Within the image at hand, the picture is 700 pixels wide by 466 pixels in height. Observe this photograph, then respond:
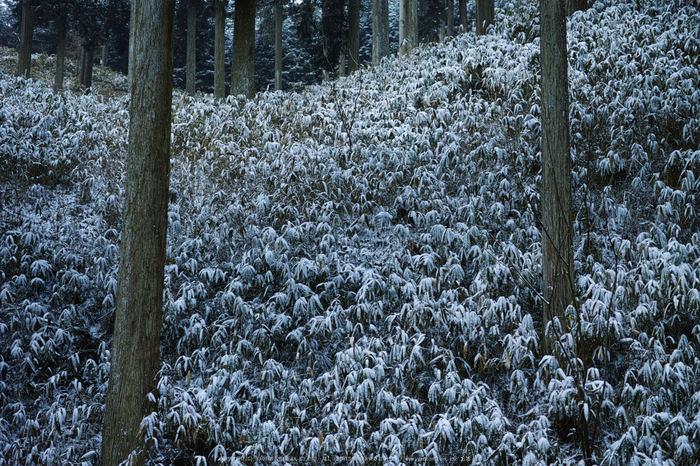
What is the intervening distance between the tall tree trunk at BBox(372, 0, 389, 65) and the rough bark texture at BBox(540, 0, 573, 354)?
1106cm

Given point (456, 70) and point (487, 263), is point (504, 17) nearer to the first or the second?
point (456, 70)

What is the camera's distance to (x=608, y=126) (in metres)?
7.55

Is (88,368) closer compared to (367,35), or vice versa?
(88,368)

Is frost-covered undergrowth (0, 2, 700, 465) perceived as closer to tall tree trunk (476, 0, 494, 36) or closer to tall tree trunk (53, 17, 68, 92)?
tall tree trunk (476, 0, 494, 36)

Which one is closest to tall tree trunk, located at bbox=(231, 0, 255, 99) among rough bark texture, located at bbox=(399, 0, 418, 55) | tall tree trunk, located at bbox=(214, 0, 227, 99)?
tall tree trunk, located at bbox=(214, 0, 227, 99)

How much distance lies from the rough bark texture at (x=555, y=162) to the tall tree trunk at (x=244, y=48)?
327 inches

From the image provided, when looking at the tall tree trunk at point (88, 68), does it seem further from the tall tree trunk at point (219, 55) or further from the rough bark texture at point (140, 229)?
the rough bark texture at point (140, 229)

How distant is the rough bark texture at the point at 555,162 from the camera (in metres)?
4.79

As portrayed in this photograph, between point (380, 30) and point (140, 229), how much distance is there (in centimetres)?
1362

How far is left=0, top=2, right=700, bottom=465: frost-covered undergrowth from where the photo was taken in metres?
4.27

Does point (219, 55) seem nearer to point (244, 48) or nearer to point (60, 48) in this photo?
point (244, 48)

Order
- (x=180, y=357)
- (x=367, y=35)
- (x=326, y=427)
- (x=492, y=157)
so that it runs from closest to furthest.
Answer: (x=326, y=427) → (x=180, y=357) → (x=492, y=157) → (x=367, y=35)

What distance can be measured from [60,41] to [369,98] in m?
16.4

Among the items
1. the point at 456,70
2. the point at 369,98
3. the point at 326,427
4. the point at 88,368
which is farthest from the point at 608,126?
the point at 88,368
